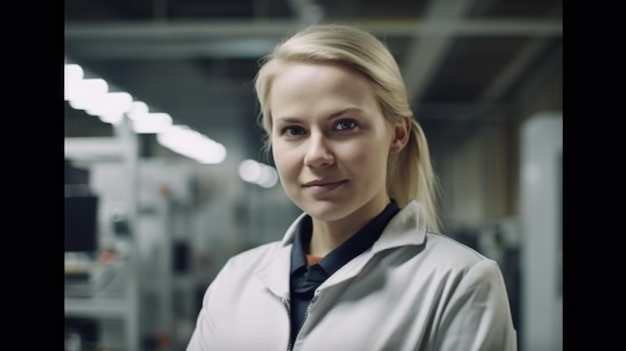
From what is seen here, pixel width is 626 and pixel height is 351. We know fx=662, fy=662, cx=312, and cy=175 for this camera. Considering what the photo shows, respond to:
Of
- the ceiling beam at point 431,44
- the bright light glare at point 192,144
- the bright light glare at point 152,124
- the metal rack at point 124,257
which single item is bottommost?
the metal rack at point 124,257

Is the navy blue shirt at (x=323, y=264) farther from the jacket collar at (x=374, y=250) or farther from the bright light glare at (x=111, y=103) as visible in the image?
the bright light glare at (x=111, y=103)

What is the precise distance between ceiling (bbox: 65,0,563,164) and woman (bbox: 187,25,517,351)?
8.85 ft

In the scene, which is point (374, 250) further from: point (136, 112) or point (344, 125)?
point (136, 112)

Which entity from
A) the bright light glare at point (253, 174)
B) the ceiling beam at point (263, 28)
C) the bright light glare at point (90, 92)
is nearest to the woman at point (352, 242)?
the bright light glare at point (90, 92)

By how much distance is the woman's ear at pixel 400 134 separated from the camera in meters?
0.62

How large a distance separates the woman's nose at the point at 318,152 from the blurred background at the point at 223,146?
91 centimetres

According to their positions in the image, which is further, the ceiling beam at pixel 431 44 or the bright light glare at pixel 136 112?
the ceiling beam at pixel 431 44

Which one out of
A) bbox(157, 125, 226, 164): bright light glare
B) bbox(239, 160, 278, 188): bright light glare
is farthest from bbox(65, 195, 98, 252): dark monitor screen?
bbox(239, 160, 278, 188): bright light glare

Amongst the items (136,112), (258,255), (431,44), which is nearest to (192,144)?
(136,112)

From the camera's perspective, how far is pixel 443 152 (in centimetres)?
476
